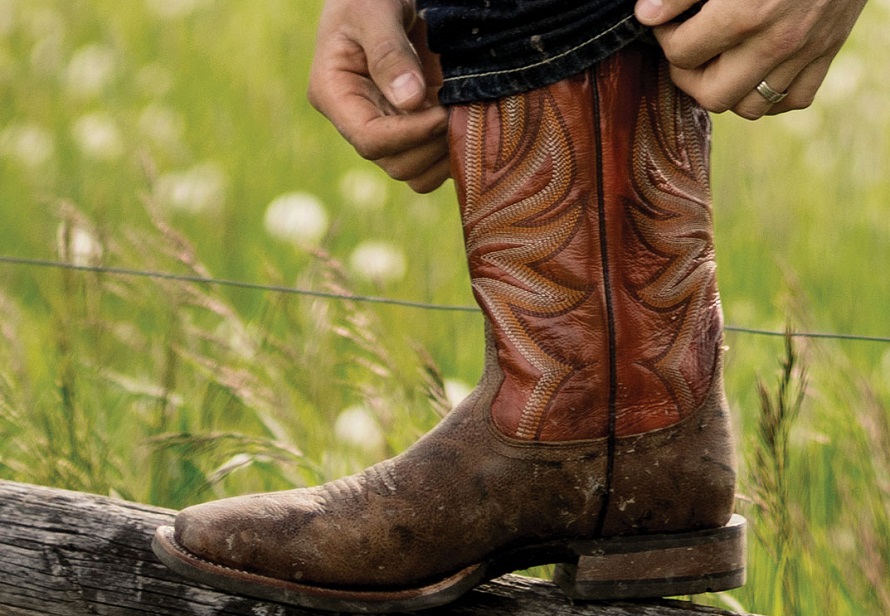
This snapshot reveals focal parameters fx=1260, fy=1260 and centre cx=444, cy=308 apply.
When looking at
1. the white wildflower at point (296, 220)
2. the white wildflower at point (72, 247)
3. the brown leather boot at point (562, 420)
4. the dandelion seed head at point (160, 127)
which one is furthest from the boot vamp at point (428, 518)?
the dandelion seed head at point (160, 127)

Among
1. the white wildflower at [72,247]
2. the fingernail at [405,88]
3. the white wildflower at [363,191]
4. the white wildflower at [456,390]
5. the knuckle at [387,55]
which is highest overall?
the knuckle at [387,55]

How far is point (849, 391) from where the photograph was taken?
1.90 meters

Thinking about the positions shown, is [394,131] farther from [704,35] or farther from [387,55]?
[704,35]

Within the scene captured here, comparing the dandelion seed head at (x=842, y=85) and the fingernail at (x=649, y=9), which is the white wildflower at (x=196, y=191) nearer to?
the dandelion seed head at (x=842, y=85)

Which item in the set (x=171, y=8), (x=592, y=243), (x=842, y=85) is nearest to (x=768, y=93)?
(x=592, y=243)

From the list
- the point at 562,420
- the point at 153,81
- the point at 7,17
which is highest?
the point at 7,17

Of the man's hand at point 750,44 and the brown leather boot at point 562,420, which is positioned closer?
the man's hand at point 750,44

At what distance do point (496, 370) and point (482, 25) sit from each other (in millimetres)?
392

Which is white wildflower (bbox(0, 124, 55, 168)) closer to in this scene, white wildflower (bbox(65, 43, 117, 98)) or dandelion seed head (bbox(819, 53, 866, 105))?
white wildflower (bbox(65, 43, 117, 98))

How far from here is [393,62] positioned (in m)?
1.51

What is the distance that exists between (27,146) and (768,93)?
286 centimetres

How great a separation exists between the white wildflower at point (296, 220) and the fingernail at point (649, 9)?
1770 mm

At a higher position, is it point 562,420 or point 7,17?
point 7,17

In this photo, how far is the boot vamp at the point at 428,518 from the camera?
1421 millimetres
